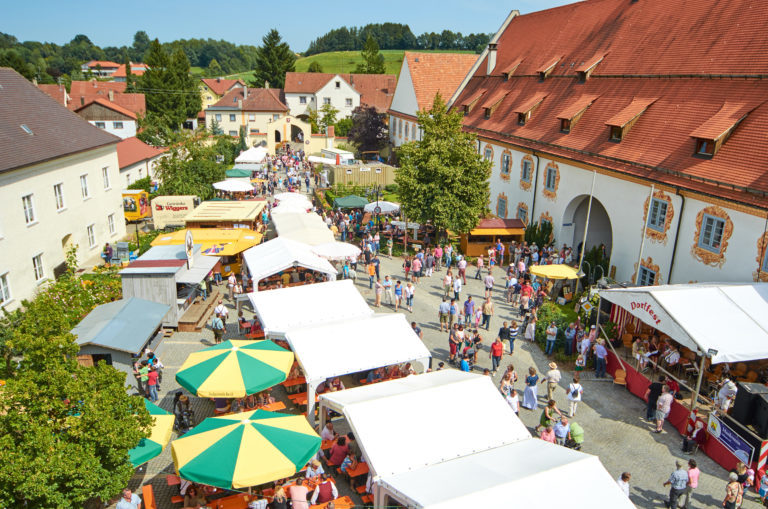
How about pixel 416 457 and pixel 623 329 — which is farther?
pixel 623 329

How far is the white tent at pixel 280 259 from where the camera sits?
2050 cm

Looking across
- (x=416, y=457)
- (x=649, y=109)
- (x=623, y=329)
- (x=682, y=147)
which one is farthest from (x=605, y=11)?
(x=416, y=457)

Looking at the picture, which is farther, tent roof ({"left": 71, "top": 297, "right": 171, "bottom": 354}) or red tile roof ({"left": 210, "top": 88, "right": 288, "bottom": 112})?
red tile roof ({"left": 210, "top": 88, "right": 288, "bottom": 112})

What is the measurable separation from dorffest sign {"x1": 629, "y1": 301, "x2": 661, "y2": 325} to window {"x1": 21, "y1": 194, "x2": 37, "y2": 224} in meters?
23.4

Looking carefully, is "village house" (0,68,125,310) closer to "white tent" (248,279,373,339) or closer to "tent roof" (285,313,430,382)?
"white tent" (248,279,373,339)

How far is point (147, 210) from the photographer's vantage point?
1415 inches

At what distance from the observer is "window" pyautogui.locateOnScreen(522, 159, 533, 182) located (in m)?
29.4

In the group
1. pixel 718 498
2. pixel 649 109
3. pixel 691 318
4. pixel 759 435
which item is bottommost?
pixel 718 498

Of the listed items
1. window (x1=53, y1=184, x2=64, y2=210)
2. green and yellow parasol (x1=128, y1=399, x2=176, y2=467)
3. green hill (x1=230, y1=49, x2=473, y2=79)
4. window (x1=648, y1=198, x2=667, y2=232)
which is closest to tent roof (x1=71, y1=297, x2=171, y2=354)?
green and yellow parasol (x1=128, y1=399, x2=176, y2=467)

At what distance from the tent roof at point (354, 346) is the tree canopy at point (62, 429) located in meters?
4.88

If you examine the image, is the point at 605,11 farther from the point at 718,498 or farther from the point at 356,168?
the point at 718,498

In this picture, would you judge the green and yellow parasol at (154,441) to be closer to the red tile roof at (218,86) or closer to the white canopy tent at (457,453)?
the white canopy tent at (457,453)

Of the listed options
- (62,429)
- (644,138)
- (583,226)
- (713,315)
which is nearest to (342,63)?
(583,226)

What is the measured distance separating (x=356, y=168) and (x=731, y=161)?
2887 centimetres
